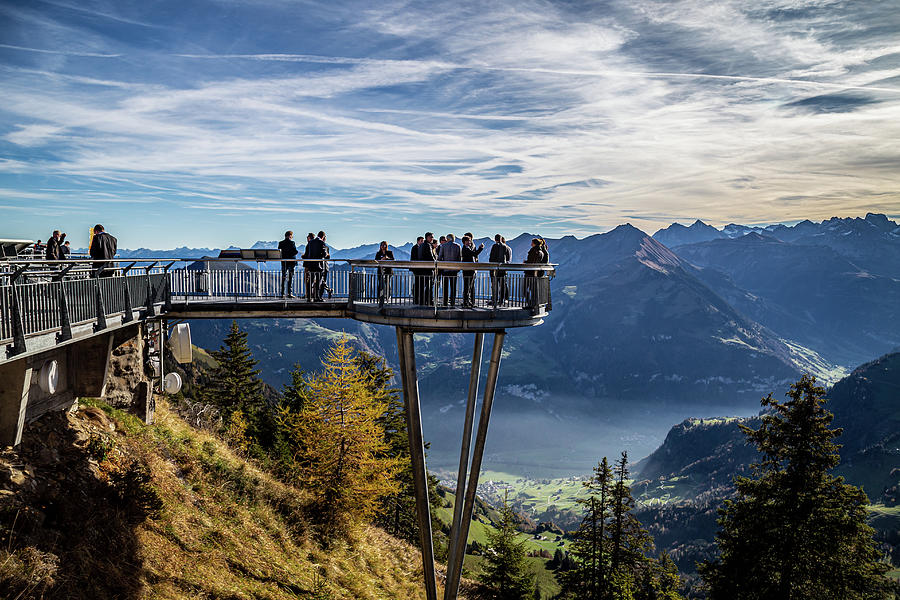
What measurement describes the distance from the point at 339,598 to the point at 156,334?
1132cm

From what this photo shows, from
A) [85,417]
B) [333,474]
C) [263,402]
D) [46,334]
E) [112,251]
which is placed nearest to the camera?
[46,334]

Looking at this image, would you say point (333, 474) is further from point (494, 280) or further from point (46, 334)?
point (46, 334)

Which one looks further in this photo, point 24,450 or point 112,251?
point 112,251

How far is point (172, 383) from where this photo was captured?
2167 centimetres

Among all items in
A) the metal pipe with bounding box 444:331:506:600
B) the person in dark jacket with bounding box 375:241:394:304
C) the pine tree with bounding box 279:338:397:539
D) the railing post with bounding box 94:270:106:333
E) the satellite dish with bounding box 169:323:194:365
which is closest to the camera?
the railing post with bounding box 94:270:106:333

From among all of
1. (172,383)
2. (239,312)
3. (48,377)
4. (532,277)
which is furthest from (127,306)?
(532,277)

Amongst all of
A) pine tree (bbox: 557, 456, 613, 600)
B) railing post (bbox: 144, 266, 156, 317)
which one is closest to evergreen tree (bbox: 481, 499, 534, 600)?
pine tree (bbox: 557, 456, 613, 600)

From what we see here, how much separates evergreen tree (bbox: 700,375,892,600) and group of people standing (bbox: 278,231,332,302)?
2270cm

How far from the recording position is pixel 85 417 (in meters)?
16.5

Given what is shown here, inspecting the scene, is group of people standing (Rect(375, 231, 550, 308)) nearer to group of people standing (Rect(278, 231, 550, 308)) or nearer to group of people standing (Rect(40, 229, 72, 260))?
group of people standing (Rect(278, 231, 550, 308))

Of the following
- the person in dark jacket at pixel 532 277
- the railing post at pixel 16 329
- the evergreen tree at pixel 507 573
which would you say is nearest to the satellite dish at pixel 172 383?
the railing post at pixel 16 329

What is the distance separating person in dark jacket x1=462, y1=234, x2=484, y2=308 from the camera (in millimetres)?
18719

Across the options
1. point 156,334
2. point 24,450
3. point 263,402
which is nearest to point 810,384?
point 156,334

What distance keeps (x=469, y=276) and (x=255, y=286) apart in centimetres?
815
